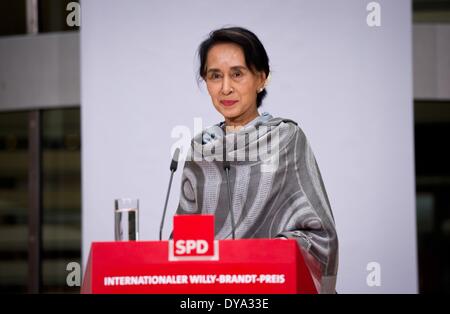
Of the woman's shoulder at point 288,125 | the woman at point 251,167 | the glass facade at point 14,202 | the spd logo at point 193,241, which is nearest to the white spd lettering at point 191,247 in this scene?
the spd logo at point 193,241

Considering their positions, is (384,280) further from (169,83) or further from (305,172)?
(169,83)

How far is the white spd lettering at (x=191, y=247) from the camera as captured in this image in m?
2.62

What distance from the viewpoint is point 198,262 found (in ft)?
8.55

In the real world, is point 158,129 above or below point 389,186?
above

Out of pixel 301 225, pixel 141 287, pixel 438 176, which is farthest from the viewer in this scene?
pixel 438 176

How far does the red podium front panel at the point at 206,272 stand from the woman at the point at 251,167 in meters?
1.41

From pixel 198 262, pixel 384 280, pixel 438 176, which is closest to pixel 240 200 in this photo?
pixel 384 280

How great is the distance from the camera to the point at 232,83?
14.4ft

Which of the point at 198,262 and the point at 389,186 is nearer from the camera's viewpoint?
the point at 198,262

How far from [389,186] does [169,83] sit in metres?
1.34

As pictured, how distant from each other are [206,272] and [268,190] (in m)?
1.64

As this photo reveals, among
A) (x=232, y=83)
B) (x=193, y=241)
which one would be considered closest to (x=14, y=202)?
(x=232, y=83)

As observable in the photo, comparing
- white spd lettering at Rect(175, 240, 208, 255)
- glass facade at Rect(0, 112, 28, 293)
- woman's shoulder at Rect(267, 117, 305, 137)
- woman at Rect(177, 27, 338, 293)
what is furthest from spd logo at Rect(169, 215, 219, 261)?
glass facade at Rect(0, 112, 28, 293)

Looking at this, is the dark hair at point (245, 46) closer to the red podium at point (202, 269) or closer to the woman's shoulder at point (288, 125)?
the woman's shoulder at point (288, 125)
